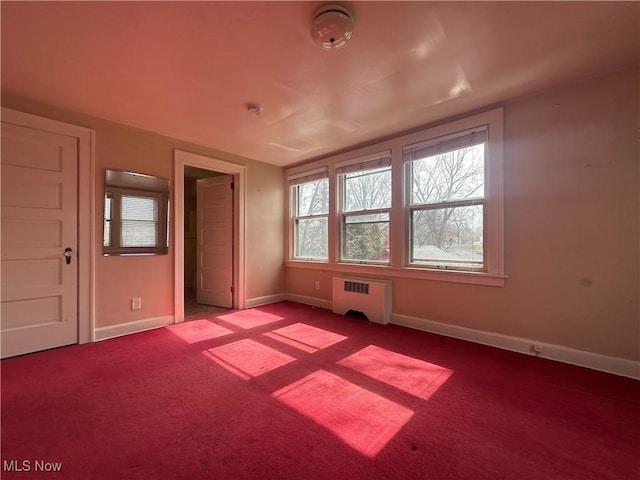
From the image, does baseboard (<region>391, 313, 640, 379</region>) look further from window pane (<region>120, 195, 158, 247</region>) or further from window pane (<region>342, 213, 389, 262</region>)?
window pane (<region>120, 195, 158, 247</region>)

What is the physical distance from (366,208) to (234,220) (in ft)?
6.65

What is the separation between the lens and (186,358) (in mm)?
2510

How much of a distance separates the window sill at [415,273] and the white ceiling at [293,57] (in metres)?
1.72

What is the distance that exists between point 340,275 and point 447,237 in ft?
5.23

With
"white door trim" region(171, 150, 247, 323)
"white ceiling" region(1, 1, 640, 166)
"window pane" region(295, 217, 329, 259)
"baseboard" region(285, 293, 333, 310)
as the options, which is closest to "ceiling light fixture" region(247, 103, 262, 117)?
"white ceiling" region(1, 1, 640, 166)

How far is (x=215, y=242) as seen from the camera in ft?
14.7

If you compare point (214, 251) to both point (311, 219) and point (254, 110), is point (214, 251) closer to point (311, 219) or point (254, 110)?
point (311, 219)

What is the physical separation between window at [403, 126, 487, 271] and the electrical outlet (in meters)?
3.28

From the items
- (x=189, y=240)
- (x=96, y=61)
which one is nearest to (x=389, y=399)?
(x=96, y=61)

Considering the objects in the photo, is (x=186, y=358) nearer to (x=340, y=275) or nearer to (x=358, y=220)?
(x=340, y=275)

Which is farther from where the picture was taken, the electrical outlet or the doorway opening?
the doorway opening

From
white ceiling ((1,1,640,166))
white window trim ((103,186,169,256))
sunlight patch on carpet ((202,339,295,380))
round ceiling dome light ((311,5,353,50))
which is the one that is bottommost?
sunlight patch on carpet ((202,339,295,380))

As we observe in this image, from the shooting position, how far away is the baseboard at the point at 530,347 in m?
2.16

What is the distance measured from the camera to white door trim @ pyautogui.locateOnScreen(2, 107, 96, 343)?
9.29 ft
